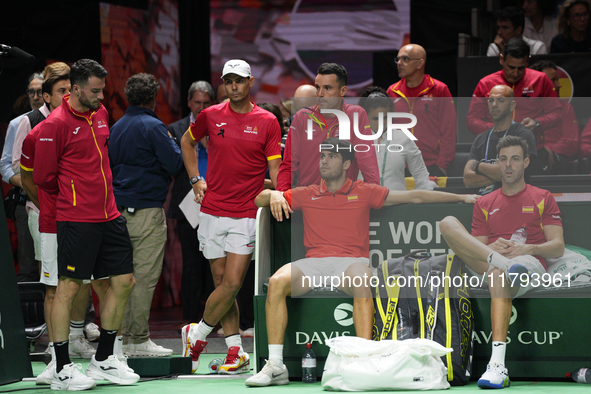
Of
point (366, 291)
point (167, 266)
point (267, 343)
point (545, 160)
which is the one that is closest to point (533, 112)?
point (545, 160)

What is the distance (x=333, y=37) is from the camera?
9.12 m

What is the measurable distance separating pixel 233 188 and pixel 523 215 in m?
1.71

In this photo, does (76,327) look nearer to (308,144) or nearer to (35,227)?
(35,227)

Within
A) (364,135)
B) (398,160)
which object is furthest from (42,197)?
(398,160)

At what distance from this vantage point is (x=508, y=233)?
4.25 m

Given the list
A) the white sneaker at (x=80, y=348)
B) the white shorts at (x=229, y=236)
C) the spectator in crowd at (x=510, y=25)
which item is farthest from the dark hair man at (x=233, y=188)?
the spectator in crowd at (x=510, y=25)

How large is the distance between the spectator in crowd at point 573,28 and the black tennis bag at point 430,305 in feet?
14.2

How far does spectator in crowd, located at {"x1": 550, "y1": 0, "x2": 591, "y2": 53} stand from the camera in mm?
7641

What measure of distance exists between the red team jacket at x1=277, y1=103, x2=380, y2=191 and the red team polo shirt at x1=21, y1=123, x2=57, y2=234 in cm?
135

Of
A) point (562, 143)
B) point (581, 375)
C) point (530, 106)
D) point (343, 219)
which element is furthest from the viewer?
point (530, 106)

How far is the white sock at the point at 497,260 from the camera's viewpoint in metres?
4.16

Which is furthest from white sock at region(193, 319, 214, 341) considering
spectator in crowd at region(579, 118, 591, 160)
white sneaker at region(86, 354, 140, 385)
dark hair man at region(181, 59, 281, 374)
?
spectator in crowd at region(579, 118, 591, 160)

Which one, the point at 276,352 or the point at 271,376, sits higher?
the point at 276,352

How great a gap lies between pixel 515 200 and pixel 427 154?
624 mm
